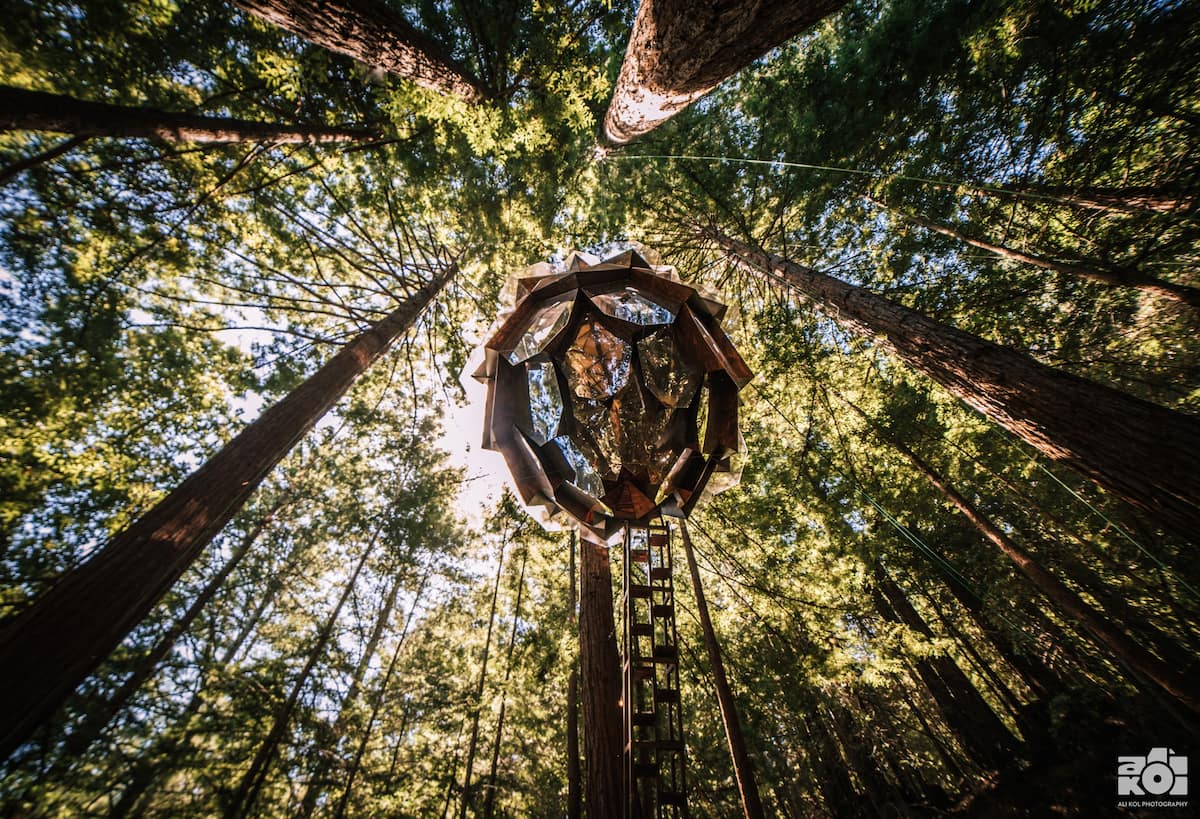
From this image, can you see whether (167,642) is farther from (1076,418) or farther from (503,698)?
(1076,418)

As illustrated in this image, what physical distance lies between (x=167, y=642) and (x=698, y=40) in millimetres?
11519

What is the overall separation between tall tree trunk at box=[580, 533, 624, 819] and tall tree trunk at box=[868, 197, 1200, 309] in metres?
6.85

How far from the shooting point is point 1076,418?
220 cm

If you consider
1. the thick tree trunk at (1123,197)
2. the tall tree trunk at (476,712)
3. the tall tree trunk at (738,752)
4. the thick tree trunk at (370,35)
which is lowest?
the tall tree trunk at (738,752)

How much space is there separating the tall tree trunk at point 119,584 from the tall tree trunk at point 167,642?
2.41m

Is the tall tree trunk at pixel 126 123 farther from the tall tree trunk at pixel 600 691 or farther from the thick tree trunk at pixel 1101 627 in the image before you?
the thick tree trunk at pixel 1101 627

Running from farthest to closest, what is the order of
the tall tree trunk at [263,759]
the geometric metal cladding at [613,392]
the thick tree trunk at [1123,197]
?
the tall tree trunk at [263,759], the thick tree trunk at [1123,197], the geometric metal cladding at [613,392]

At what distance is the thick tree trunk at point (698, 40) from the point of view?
7.84 feet

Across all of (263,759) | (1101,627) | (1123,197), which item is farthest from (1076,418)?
(263,759)

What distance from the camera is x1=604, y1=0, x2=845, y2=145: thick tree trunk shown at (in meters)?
2.39

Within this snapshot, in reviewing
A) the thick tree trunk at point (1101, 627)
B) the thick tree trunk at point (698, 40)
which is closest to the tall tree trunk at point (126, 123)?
the thick tree trunk at point (698, 40)

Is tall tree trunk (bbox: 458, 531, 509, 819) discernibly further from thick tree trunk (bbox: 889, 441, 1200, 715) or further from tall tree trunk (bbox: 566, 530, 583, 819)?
thick tree trunk (bbox: 889, 441, 1200, 715)

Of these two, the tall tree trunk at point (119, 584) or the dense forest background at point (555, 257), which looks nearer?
the tall tree trunk at point (119, 584)

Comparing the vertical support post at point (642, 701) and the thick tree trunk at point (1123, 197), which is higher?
the thick tree trunk at point (1123, 197)
